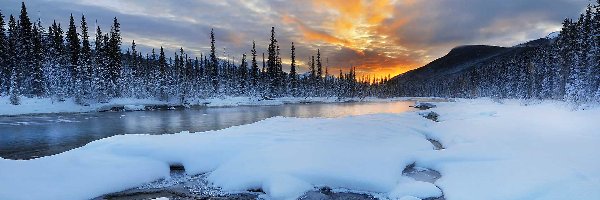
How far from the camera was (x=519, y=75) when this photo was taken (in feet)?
255

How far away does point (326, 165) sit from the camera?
9.21 metres

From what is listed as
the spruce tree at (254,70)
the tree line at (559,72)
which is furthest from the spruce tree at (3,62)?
the tree line at (559,72)

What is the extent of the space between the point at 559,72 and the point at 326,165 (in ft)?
221

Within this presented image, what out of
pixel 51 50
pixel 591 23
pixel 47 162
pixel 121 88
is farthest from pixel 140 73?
pixel 591 23

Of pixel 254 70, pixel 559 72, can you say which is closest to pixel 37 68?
pixel 254 70

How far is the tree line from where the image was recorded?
39.4m

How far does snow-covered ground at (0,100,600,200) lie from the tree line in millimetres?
28982

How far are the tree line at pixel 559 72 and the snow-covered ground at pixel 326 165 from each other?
2898cm

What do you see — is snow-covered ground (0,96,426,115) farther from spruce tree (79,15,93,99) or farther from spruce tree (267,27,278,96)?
spruce tree (267,27,278,96)

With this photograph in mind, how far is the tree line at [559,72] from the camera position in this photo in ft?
129

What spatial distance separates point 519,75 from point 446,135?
75.8 m

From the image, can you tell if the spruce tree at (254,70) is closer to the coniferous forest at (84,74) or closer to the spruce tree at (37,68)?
the coniferous forest at (84,74)

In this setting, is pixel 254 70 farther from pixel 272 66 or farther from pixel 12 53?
pixel 12 53

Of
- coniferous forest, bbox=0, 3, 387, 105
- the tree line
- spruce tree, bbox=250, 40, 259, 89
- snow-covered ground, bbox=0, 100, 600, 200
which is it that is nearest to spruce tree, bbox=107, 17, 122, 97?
coniferous forest, bbox=0, 3, 387, 105
